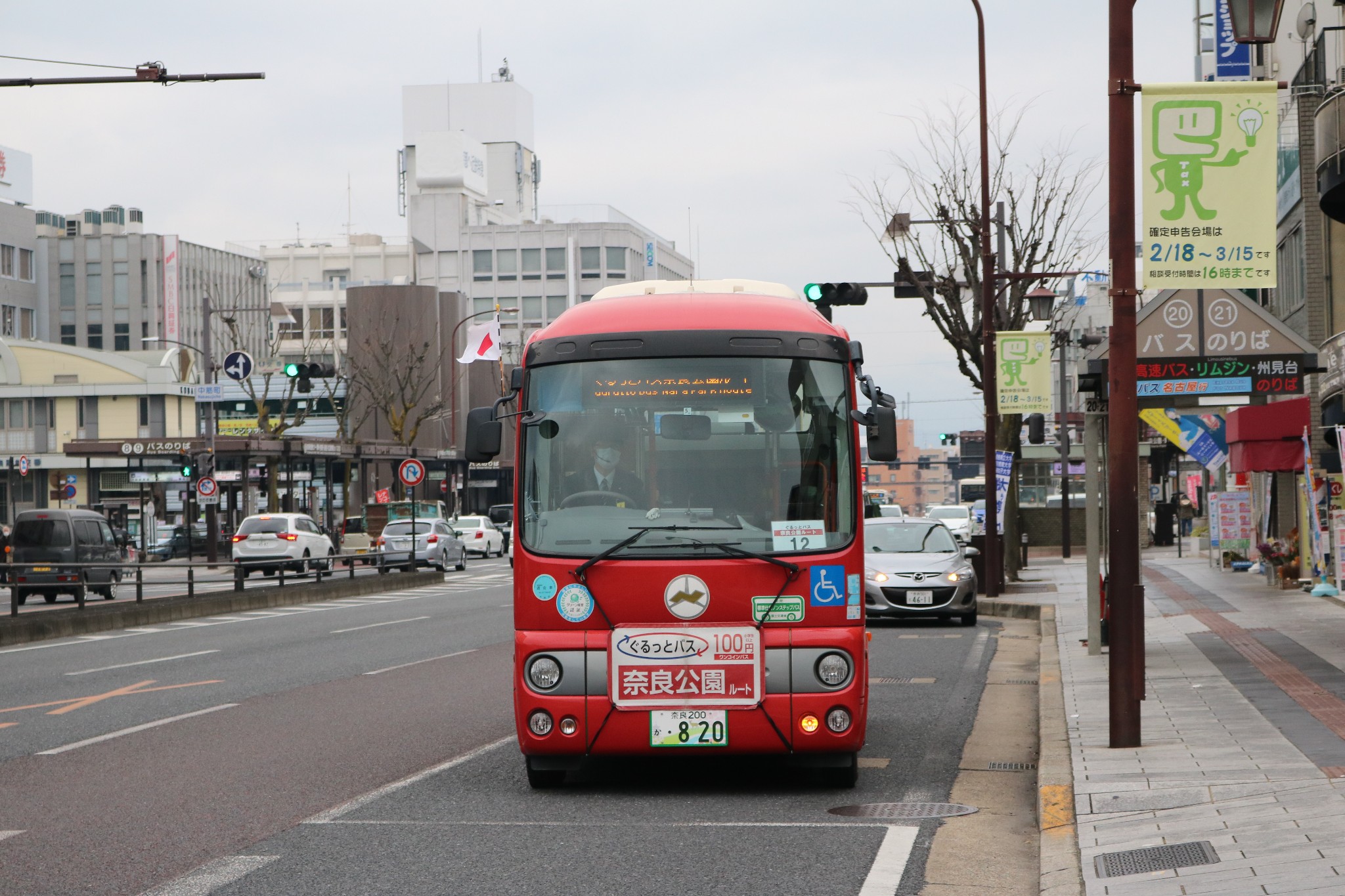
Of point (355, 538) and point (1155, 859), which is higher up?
point (1155, 859)

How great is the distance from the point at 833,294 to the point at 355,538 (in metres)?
36.5

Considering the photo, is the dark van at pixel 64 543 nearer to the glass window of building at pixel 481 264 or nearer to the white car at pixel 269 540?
the white car at pixel 269 540

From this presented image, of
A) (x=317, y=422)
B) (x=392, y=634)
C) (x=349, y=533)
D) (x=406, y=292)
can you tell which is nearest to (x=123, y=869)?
(x=392, y=634)

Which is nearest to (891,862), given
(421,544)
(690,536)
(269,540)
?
(690,536)

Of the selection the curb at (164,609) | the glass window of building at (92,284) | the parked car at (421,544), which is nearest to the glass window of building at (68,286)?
the glass window of building at (92,284)

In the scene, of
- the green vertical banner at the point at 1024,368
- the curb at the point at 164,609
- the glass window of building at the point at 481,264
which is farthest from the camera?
the glass window of building at the point at 481,264

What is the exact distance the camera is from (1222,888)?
243 inches

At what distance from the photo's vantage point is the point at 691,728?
8922 mm

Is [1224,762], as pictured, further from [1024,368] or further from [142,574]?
[142,574]

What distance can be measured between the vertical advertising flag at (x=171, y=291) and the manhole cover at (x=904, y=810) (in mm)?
105436

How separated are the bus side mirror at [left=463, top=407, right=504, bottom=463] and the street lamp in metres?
5.81

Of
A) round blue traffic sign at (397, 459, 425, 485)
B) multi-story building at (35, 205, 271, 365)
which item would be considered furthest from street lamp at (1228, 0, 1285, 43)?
multi-story building at (35, 205, 271, 365)

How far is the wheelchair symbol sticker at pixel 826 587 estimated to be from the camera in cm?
902

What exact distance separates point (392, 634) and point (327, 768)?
13.2 metres
